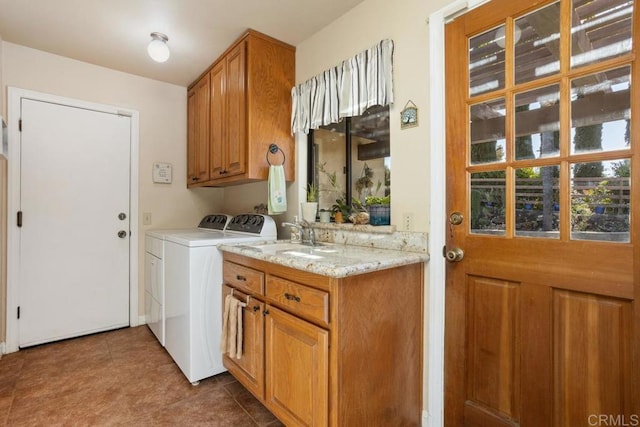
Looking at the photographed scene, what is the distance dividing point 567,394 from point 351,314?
85 centimetres

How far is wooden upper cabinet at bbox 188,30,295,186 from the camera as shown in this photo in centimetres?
229

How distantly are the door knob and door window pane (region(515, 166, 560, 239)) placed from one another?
25 cm

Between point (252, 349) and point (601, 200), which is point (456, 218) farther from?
point (252, 349)

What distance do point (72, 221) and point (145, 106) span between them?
1.28 meters

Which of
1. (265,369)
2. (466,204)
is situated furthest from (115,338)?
(466,204)

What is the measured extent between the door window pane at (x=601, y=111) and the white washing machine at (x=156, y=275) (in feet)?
8.20

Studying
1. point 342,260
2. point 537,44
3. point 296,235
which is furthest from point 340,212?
point 537,44

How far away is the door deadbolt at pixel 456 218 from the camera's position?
1.46 m

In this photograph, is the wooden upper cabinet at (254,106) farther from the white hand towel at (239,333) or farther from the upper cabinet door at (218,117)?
the white hand towel at (239,333)

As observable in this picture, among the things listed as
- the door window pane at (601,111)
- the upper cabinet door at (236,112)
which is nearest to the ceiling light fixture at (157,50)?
the upper cabinet door at (236,112)

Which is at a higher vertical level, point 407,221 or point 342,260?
point 407,221

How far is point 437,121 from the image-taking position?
1545mm

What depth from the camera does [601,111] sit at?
43.5 inches

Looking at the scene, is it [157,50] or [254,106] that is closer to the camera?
[157,50]
